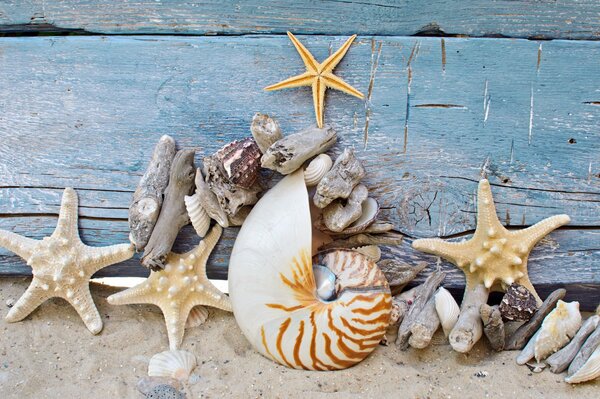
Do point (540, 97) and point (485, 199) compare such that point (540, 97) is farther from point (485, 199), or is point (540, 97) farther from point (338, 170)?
point (338, 170)

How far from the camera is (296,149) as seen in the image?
2.84m

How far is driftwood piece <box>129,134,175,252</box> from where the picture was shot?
2.99m

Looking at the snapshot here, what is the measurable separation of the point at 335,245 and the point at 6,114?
1.87 metres

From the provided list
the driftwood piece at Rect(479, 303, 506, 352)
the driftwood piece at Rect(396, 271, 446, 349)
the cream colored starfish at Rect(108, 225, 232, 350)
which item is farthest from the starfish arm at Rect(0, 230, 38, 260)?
the driftwood piece at Rect(479, 303, 506, 352)

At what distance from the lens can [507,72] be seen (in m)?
3.00

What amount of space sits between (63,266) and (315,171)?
1.34m

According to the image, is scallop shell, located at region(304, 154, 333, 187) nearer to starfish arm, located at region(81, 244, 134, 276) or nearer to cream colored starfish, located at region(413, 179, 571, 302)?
cream colored starfish, located at region(413, 179, 571, 302)

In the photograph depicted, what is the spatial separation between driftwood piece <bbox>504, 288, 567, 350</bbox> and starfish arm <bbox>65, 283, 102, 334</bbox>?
198cm

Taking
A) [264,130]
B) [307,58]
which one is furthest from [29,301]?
[307,58]

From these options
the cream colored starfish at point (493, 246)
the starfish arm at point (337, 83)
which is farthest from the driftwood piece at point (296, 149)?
the cream colored starfish at point (493, 246)

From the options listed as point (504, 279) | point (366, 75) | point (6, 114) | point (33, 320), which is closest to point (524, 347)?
point (504, 279)

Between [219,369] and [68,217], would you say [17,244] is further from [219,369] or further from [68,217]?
[219,369]

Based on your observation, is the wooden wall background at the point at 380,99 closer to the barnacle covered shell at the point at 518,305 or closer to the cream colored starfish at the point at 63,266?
the cream colored starfish at the point at 63,266

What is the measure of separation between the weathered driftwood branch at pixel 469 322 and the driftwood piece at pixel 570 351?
33 cm
